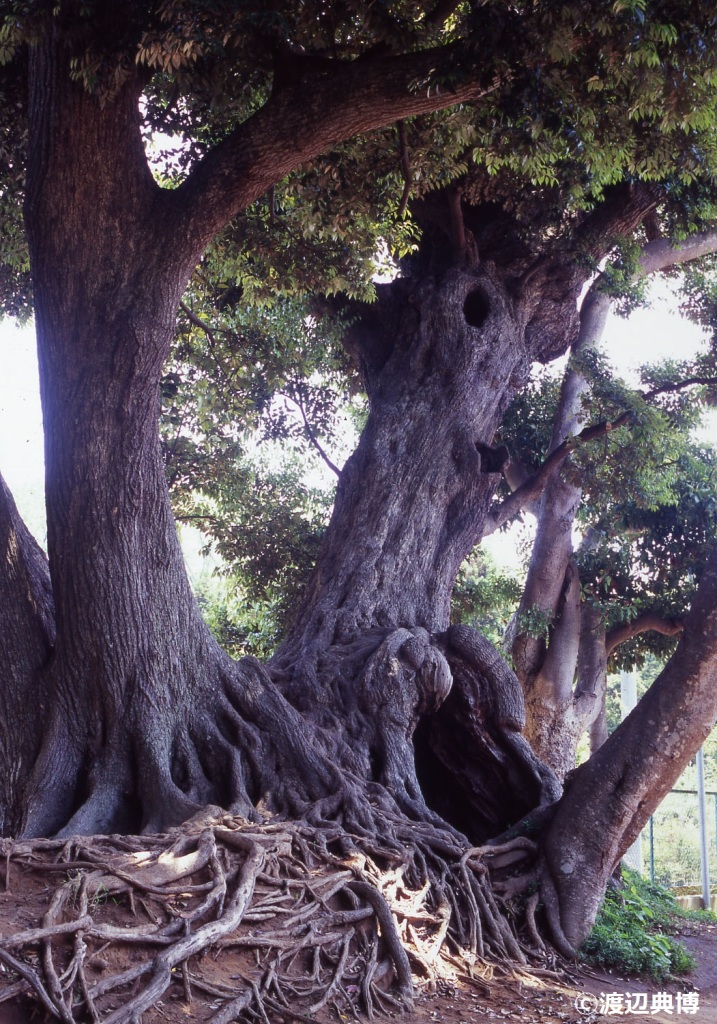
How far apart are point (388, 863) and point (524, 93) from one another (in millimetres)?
4972

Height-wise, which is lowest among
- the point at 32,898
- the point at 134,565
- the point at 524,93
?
the point at 32,898

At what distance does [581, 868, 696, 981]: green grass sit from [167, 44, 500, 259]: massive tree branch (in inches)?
206

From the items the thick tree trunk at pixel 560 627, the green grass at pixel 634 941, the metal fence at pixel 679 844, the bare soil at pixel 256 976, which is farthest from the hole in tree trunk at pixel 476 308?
the metal fence at pixel 679 844

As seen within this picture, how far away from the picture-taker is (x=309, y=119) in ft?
19.9

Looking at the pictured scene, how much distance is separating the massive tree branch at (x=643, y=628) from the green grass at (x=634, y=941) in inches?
201

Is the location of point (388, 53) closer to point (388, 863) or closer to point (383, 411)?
point (383, 411)

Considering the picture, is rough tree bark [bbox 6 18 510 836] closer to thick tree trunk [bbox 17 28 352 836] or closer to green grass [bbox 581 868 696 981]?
thick tree trunk [bbox 17 28 352 836]

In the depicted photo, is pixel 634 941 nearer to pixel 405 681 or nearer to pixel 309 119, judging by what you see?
pixel 405 681

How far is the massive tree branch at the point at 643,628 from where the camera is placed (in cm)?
1219

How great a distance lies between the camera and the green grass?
6.02 m

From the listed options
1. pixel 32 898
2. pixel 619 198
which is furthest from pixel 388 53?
pixel 32 898

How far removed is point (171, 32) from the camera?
230 inches

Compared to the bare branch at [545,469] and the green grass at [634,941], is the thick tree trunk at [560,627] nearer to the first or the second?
the bare branch at [545,469]

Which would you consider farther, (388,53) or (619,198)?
(619,198)
